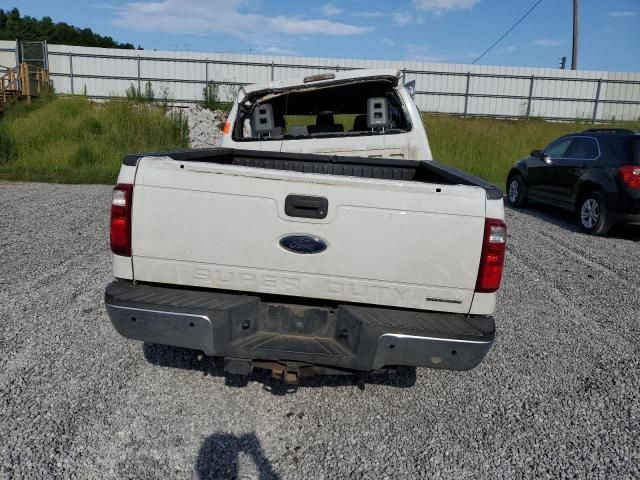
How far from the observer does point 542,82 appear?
2427cm

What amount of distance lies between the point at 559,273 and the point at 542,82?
21.3 meters

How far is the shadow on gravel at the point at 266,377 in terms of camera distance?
3301 millimetres

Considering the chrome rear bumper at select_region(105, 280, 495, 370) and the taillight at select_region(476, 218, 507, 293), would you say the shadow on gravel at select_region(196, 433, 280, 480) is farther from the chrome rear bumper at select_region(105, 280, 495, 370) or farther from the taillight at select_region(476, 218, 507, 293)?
the taillight at select_region(476, 218, 507, 293)

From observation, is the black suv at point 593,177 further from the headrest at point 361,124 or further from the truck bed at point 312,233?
the truck bed at point 312,233

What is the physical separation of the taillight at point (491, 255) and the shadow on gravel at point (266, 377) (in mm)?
1064

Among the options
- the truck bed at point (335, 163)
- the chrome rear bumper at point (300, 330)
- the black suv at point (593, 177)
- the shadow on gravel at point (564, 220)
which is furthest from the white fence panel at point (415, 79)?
the chrome rear bumper at point (300, 330)

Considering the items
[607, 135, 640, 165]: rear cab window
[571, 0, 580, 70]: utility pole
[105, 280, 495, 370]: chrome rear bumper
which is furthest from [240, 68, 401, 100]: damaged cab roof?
[571, 0, 580, 70]: utility pole

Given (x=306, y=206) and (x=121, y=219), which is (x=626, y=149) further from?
(x=121, y=219)

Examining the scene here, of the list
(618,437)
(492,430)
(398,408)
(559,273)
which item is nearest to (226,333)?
(398,408)

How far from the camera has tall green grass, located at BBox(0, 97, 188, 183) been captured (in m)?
13.9

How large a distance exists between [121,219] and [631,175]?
755 cm

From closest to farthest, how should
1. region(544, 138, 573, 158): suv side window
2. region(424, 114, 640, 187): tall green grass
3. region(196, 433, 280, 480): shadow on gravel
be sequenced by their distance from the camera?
region(196, 433, 280, 480): shadow on gravel, region(544, 138, 573, 158): suv side window, region(424, 114, 640, 187): tall green grass

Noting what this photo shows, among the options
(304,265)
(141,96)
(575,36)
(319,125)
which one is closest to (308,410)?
(304,265)

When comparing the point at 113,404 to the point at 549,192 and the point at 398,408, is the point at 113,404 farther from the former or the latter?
the point at 549,192
